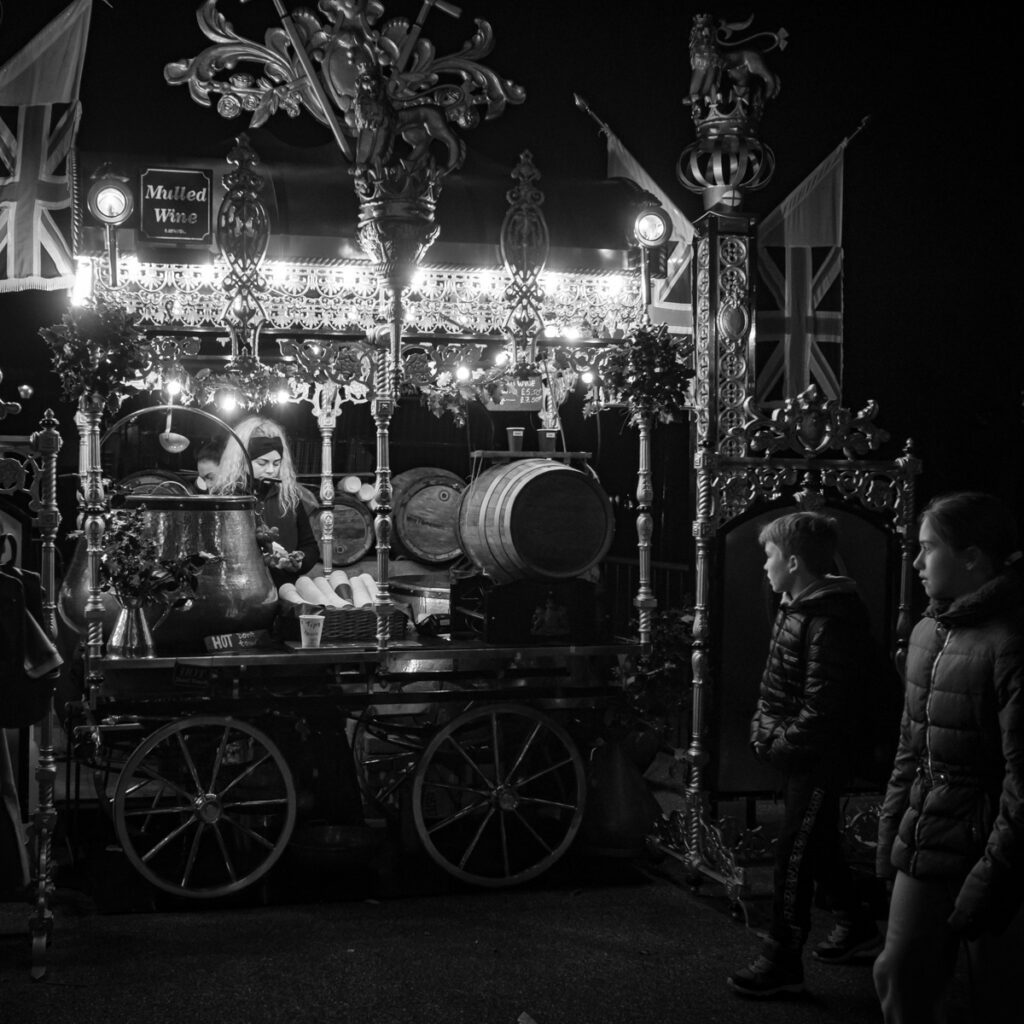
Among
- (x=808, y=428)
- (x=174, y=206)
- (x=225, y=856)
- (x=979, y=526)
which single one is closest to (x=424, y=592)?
(x=225, y=856)

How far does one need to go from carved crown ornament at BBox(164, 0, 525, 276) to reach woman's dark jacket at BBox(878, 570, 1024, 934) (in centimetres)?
366

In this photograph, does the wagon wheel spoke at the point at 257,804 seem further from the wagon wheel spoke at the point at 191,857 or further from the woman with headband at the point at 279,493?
the woman with headband at the point at 279,493

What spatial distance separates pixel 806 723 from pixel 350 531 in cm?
458

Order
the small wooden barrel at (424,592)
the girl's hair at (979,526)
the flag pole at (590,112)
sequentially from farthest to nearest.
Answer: the flag pole at (590,112)
the small wooden barrel at (424,592)
the girl's hair at (979,526)

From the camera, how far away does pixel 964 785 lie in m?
3.32

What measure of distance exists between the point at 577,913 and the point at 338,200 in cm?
388

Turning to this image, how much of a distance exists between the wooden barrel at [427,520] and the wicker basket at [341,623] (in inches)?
72.2

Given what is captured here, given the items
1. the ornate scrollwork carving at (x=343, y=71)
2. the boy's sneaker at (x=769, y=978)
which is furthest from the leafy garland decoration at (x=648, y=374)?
the boy's sneaker at (x=769, y=978)

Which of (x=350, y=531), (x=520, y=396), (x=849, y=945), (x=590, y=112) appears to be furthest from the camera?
(x=350, y=531)

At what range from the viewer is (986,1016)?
323 centimetres

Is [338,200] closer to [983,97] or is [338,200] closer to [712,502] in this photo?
[712,502]

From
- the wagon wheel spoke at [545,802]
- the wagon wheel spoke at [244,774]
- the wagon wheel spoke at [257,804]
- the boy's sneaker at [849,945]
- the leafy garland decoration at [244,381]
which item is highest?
the leafy garland decoration at [244,381]

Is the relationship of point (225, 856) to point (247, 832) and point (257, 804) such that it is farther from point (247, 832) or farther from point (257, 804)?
point (257, 804)

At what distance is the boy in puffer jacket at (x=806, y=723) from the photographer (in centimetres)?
464
